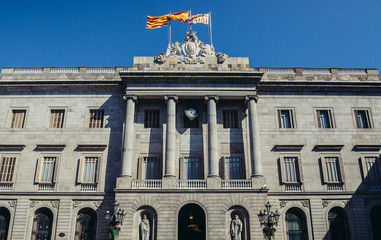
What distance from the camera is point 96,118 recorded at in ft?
105

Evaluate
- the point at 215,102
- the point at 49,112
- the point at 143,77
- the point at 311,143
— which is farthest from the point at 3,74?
the point at 311,143

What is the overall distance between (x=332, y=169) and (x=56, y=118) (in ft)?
86.9

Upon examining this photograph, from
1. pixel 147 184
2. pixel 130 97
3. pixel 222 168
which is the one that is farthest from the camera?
pixel 130 97

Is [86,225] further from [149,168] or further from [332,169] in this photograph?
[332,169]

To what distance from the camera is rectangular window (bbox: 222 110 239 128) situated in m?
31.7

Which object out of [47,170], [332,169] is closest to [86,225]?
[47,170]

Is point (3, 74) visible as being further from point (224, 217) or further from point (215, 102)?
point (224, 217)

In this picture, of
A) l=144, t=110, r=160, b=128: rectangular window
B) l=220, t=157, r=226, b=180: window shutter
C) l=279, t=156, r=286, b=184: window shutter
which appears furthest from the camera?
l=144, t=110, r=160, b=128: rectangular window

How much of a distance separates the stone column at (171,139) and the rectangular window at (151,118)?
1.93 m

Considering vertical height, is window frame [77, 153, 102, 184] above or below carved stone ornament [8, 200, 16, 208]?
above

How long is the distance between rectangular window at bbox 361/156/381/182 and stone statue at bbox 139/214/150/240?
19.7m

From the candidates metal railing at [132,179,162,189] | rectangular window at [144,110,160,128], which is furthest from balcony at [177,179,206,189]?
rectangular window at [144,110,160,128]

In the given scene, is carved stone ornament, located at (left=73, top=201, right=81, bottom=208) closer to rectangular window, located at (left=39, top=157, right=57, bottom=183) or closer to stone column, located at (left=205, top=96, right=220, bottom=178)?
rectangular window, located at (left=39, top=157, right=57, bottom=183)

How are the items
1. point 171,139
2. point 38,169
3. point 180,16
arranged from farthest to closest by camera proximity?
1. point 180,16
2. point 38,169
3. point 171,139
